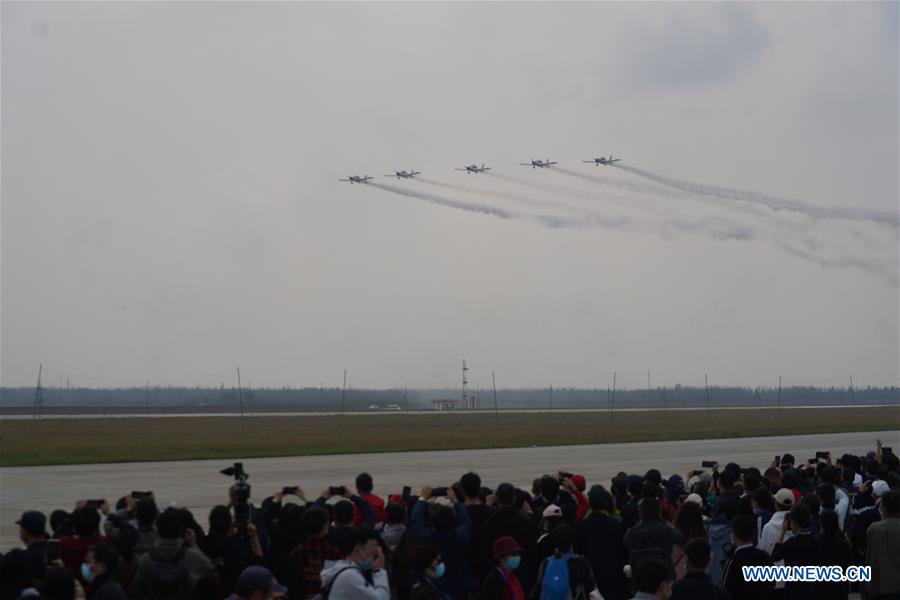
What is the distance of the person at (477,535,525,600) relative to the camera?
33.9ft

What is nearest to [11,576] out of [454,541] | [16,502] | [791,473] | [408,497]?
[454,541]

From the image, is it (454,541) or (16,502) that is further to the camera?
(16,502)

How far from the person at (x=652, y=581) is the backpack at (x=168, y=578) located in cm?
417

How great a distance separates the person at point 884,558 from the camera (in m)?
11.5

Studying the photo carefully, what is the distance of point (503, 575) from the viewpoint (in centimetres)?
1054

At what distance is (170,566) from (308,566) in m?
1.62

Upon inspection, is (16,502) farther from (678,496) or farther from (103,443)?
(103,443)

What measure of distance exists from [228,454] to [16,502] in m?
22.1

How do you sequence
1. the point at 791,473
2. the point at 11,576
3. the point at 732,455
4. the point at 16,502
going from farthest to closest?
1. the point at 732,455
2. the point at 16,502
3. the point at 791,473
4. the point at 11,576

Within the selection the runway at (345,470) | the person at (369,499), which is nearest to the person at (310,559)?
the person at (369,499)

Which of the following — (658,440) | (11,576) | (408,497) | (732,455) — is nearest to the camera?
(11,576)

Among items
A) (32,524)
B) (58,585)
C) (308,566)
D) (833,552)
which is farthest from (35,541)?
(833,552)

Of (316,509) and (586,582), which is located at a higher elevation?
(316,509)

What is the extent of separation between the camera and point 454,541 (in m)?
11.3
